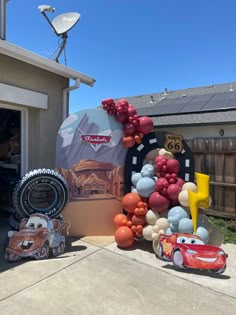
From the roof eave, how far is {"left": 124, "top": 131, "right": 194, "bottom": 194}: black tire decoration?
213 centimetres

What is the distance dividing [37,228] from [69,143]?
1.71m

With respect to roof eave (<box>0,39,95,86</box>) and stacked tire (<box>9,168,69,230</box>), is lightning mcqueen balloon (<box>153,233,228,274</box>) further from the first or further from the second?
roof eave (<box>0,39,95,86</box>)

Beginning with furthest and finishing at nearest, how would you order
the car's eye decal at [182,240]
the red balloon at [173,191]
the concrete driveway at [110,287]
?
the red balloon at [173,191] → the car's eye decal at [182,240] → the concrete driveway at [110,287]

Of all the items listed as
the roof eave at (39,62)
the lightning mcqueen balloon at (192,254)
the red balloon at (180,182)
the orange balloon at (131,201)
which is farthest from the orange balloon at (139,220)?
the roof eave at (39,62)

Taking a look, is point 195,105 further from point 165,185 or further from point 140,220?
point 140,220

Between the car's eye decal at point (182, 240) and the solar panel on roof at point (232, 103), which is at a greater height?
the solar panel on roof at point (232, 103)

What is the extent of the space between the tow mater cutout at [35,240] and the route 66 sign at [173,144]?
2.49 m

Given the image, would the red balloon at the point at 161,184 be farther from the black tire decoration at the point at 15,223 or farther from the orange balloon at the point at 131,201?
the black tire decoration at the point at 15,223

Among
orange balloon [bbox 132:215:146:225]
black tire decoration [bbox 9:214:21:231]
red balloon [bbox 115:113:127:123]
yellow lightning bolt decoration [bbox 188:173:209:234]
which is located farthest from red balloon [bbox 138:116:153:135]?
black tire decoration [bbox 9:214:21:231]

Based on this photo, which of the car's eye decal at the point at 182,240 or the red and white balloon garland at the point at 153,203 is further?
the red and white balloon garland at the point at 153,203

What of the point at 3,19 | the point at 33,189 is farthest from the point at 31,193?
the point at 3,19

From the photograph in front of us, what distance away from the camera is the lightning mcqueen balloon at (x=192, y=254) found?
388 cm

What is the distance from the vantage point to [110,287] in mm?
3512

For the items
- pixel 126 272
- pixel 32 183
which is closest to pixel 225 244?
pixel 126 272
